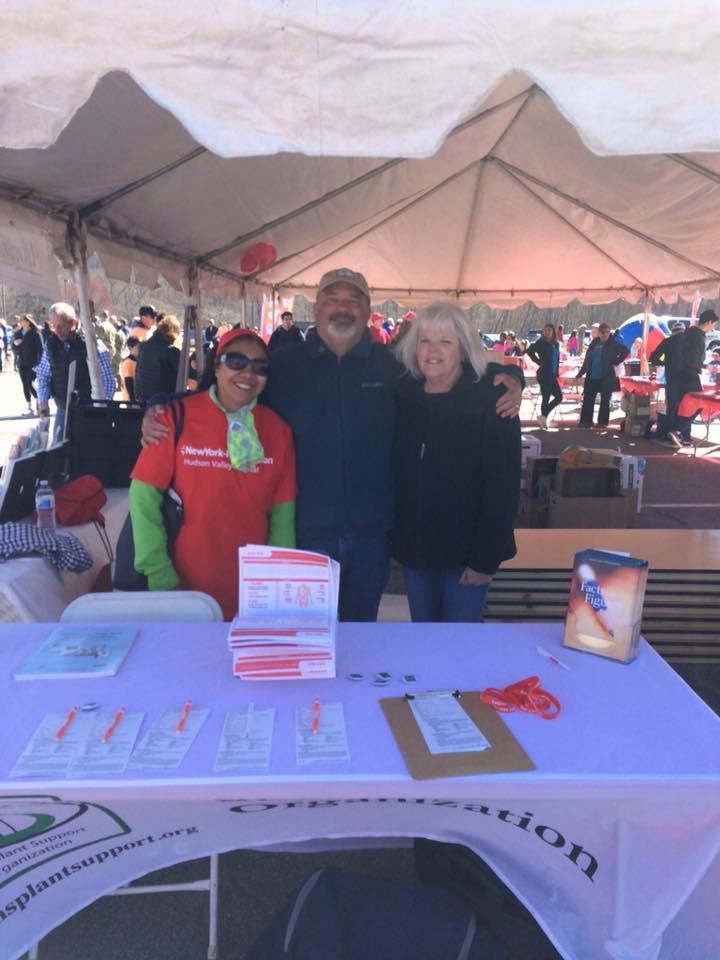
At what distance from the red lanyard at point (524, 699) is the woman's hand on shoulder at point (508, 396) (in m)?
0.86

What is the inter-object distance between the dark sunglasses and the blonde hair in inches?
17.9

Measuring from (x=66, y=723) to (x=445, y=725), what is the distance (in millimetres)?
753

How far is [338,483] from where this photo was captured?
2105 millimetres

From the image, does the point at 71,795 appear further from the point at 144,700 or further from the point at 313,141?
the point at 313,141

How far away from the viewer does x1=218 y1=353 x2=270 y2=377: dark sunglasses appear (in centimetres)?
192

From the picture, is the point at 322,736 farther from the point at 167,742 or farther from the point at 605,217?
the point at 605,217

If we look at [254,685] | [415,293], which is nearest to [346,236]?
[415,293]

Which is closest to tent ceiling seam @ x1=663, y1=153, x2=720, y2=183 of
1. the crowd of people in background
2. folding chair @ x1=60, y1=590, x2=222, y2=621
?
the crowd of people in background

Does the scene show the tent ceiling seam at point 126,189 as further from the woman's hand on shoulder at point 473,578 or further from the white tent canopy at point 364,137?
the woman's hand on shoulder at point 473,578

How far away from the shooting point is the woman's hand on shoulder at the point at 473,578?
2.16m

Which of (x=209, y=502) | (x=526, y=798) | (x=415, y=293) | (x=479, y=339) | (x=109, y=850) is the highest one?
(x=415, y=293)

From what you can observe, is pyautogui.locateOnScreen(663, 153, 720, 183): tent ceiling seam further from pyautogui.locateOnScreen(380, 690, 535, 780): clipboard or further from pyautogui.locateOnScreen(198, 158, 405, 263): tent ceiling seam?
pyautogui.locateOnScreen(380, 690, 535, 780): clipboard

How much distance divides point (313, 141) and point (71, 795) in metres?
1.41

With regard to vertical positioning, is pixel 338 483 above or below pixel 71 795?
above
